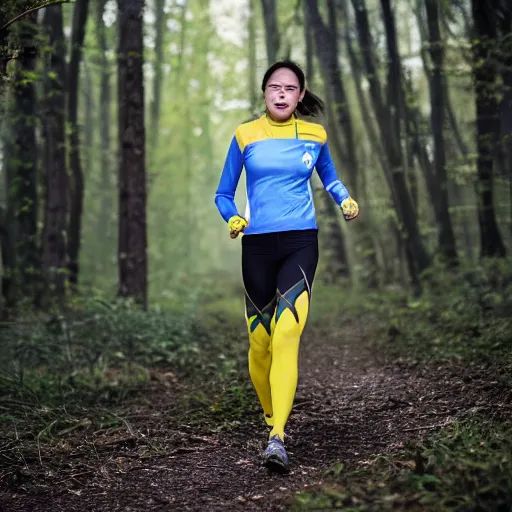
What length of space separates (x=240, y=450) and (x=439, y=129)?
966 centimetres

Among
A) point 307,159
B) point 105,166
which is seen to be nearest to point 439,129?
point 307,159

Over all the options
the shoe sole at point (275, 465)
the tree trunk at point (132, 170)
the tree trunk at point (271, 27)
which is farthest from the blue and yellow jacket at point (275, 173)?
the tree trunk at point (271, 27)

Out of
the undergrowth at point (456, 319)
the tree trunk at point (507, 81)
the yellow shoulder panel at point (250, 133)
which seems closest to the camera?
the yellow shoulder panel at point (250, 133)

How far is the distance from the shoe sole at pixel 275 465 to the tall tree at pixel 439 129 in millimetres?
9027

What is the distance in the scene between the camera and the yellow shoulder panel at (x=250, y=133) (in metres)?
4.46

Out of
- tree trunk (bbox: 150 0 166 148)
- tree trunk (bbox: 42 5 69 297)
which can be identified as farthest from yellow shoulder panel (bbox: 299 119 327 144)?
tree trunk (bbox: 150 0 166 148)

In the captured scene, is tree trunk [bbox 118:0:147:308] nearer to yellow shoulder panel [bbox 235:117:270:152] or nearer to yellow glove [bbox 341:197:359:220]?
yellow shoulder panel [bbox 235:117:270:152]

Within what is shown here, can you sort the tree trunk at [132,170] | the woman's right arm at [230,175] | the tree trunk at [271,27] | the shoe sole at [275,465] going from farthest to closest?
the tree trunk at [271,27], the tree trunk at [132,170], the woman's right arm at [230,175], the shoe sole at [275,465]

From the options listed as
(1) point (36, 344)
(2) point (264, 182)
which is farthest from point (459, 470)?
(1) point (36, 344)

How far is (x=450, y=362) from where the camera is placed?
6559 millimetres

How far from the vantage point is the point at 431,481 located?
3.11 metres

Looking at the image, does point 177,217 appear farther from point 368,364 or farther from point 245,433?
point 245,433

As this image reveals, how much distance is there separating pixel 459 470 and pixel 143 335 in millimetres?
5938

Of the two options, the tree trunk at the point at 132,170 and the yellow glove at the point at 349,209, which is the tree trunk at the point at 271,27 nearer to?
the tree trunk at the point at 132,170
